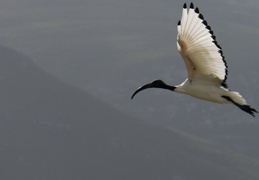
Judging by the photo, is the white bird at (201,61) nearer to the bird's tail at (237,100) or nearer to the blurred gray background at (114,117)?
the bird's tail at (237,100)

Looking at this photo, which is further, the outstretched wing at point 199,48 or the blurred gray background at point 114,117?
the blurred gray background at point 114,117

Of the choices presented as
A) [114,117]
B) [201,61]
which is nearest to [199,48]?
[201,61]

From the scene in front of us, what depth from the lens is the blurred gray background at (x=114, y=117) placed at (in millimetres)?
154000

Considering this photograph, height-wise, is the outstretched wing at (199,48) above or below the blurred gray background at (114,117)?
above

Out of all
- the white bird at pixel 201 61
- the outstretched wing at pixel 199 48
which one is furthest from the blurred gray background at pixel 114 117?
the outstretched wing at pixel 199 48

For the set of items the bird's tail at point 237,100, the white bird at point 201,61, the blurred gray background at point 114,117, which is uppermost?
the white bird at point 201,61

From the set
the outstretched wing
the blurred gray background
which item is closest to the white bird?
the outstretched wing

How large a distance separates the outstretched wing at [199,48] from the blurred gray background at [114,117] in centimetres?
12903

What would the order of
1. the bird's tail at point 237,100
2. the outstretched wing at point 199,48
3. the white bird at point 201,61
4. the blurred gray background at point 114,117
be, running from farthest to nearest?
the blurred gray background at point 114,117 → the bird's tail at point 237,100 → the white bird at point 201,61 → the outstretched wing at point 199,48

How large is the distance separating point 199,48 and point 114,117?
14420 cm

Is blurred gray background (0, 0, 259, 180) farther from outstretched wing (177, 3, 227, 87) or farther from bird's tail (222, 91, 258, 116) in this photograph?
outstretched wing (177, 3, 227, 87)

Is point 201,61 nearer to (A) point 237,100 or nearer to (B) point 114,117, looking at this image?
(A) point 237,100

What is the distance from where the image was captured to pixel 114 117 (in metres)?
163

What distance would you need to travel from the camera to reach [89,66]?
186 m
